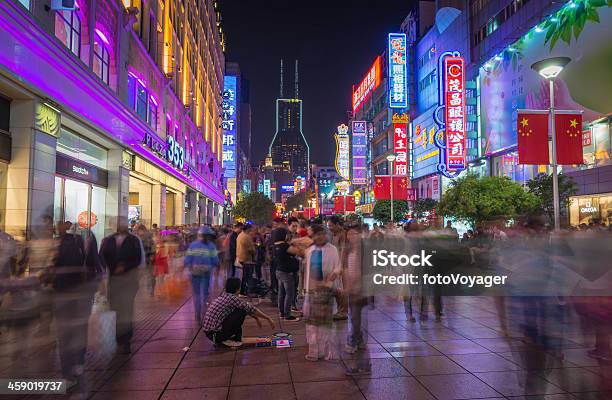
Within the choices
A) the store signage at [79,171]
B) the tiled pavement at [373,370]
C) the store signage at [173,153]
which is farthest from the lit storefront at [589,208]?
the store signage at [79,171]

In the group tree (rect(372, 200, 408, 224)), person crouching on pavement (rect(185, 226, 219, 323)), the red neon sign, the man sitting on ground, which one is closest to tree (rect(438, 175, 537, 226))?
tree (rect(372, 200, 408, 224))

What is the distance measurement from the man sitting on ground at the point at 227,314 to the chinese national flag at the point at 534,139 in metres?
11.9

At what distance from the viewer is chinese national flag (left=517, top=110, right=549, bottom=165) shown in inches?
589

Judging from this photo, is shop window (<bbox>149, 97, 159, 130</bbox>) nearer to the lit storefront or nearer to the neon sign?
the lit storefront

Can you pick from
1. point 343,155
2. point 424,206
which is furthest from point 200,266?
point 343,155

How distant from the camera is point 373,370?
5.98 m

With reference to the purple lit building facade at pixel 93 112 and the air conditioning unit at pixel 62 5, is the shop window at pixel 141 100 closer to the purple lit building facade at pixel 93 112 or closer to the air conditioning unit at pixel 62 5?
the purple lit building facade at pixel 93 112

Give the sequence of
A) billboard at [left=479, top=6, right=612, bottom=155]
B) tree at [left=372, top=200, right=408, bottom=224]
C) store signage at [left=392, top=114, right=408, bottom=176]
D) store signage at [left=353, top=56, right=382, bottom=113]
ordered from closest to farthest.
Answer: billboard at [left=479, top=6, right=612, bottom=155]
tree at [left=372, top=200, right=408, bottom=224]
store signage at [left=392, top=114, right=408, bottom=176]
store signage at [left=353, top=56, right=382, bottom=113]

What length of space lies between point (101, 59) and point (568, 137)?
17.3 meters

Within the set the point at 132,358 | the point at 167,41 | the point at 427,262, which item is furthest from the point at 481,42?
the point at 132,358

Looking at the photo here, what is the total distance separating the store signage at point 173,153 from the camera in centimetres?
2761

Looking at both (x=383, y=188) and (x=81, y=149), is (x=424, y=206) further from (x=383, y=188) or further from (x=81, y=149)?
(x=81, y=149)

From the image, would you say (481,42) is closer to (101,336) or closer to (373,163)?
(373,163)

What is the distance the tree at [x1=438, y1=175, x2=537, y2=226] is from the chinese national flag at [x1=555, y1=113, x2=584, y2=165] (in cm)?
937
